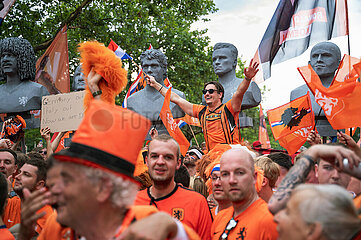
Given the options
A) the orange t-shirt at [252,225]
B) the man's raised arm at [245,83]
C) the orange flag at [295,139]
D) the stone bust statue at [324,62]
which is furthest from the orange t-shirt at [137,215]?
the stone bust statue at [324,62]

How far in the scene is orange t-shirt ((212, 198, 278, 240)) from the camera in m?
3.37

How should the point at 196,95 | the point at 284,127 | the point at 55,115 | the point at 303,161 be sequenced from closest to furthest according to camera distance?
1. the point at 303,161
2. the point at 55,115
3. the point at 284,127
4. the point at 196,95

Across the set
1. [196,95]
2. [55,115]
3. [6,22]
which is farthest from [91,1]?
[55,115]

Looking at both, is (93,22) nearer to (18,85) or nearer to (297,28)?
(18,85)

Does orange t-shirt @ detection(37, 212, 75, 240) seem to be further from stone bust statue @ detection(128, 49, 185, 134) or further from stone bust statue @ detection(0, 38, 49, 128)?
stone bust statue @ detection(0, 38, 49, 128)

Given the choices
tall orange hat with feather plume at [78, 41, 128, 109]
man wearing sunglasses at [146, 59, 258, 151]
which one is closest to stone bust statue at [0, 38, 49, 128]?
man wearing sunglasses at [146, 59, 258, 151]

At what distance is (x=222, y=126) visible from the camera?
644cm

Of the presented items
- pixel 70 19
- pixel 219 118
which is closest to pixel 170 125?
pixel 219 118

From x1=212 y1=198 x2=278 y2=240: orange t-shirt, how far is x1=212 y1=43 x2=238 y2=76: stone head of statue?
5345mm

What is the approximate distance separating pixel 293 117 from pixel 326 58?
1.32 metres

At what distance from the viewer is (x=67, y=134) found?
29.0 feet

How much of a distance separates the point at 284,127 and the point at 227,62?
2006 millimetres

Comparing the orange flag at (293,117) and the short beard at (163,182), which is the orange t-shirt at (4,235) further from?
the orange flag at (293,117)

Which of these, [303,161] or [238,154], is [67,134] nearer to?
[238,154]
